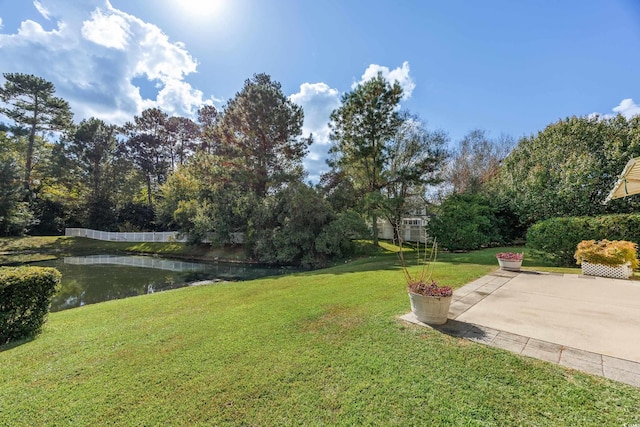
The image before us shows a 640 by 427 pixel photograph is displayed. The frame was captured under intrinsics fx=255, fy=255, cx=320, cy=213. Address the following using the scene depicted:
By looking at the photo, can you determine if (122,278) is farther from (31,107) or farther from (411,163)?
(31,107)

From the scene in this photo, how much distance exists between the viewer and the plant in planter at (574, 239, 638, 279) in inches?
207

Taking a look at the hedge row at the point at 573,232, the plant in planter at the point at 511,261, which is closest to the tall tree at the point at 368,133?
the hedge row at the point at 573,232

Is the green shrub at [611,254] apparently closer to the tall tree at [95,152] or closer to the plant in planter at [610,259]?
the plant in planter at [610,259]

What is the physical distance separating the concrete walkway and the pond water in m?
8.79

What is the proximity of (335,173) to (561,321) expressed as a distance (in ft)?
45.0

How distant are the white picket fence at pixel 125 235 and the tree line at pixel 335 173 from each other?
119cm

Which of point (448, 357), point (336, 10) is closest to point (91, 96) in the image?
point (336, 10)

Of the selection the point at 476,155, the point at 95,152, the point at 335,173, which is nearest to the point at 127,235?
the point at 95,152

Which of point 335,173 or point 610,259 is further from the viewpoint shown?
point 335,173

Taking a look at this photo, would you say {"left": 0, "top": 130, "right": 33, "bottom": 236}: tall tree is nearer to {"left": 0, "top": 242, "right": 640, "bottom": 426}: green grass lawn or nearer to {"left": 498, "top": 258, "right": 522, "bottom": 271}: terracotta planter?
{"left": 0, "top": 242, "right": 640, "bottom": 426}: green grass lawn

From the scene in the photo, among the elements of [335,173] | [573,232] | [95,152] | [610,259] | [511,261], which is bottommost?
[511,261]

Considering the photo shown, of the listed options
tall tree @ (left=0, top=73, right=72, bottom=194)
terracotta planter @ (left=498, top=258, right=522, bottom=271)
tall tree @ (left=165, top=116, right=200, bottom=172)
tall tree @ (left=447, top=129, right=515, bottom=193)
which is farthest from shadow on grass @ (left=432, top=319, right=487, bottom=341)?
tall tree @ (left=0, top=73, right=72, bottom=194)

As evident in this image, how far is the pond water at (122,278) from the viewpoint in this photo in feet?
27.5

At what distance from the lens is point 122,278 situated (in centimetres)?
1108
